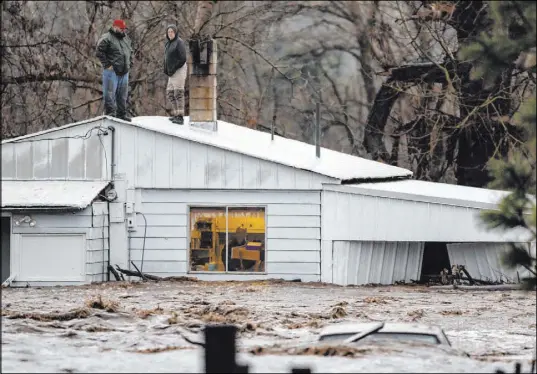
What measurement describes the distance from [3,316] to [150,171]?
396 inches

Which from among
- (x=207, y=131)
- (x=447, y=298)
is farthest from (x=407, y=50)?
(x=447, y=298)

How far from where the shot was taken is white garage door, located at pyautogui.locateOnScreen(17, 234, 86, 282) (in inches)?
1282

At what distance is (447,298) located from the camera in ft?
99.4

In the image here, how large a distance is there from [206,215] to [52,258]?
371 cm

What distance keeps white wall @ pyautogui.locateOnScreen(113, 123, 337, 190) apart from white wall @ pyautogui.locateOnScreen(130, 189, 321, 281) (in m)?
0.23

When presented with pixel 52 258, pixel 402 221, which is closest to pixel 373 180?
pixel 402 221

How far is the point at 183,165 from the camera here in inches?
1335

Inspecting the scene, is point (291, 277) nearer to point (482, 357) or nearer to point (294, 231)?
point (294, 231)

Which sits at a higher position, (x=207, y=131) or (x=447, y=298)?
(x=207, y=131)

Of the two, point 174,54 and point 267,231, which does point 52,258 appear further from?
point 174,54

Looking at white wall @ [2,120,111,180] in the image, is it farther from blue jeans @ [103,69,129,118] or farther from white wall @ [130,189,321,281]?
white wall @ [130,189,321,281]

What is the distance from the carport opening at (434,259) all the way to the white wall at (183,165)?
3.99 metres

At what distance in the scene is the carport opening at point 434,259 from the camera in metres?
34.6

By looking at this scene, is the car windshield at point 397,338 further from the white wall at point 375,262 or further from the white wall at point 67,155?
the white wall at point 67,155
